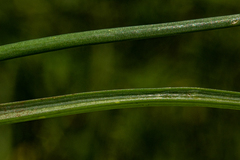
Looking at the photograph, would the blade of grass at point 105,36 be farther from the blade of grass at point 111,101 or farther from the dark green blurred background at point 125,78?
the dark green blurred background at point 125,78

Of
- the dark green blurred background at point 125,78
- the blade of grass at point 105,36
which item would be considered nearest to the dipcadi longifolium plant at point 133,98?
the blade of grass at point 105,36

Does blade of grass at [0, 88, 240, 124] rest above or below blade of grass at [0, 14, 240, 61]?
below

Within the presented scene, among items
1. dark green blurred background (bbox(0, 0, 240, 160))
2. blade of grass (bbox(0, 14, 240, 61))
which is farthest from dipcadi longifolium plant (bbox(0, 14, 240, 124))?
dark green blurred background (bbox(0, 0, 240, 160))

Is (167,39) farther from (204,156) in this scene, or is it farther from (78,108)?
(78,108)

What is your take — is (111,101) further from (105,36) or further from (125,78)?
(125,78)

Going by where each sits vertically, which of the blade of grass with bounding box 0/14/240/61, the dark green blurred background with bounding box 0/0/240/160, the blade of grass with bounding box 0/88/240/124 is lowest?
the blade of grass with bounding box 0/88/240/124

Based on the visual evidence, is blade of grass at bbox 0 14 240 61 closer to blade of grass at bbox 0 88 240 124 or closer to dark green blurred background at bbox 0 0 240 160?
blade of grass at bbox 0 88 240 124
